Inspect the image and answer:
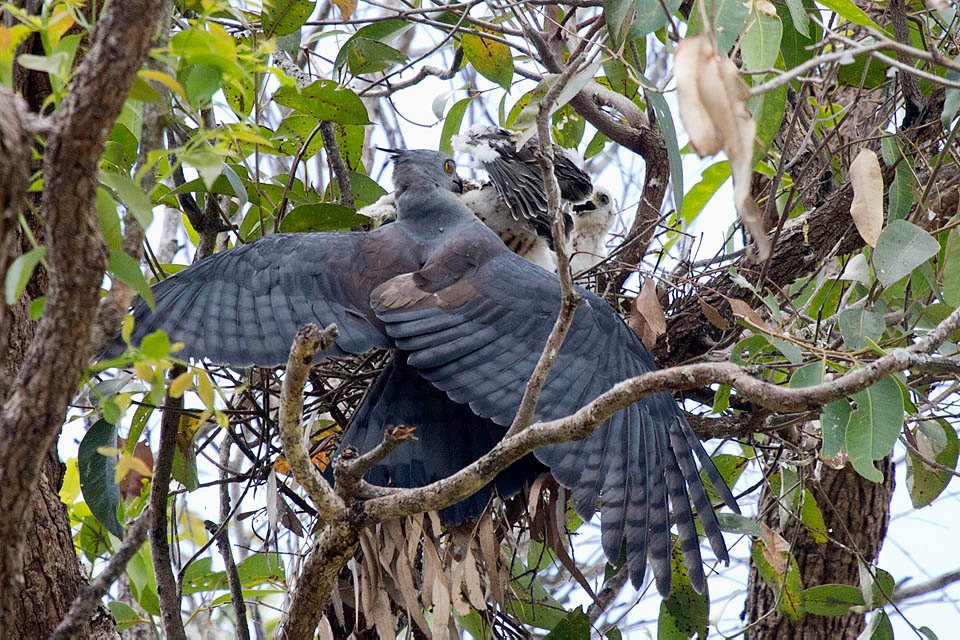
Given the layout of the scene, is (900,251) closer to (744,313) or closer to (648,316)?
(744,313)

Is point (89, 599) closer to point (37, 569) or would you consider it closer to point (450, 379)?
point (37, 569)

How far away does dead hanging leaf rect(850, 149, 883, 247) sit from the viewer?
206cm

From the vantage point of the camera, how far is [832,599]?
9.52ft

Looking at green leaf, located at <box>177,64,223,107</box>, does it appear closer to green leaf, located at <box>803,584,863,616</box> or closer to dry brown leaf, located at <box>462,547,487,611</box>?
dry brown leaf, located at <box>462,547,487,611</box>

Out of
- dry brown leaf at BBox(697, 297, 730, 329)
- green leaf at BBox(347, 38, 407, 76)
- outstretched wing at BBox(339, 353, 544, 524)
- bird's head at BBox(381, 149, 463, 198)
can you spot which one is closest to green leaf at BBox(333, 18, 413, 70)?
green leaf at BBox(347, 38, 407, 76)

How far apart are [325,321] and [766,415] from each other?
1.13 m

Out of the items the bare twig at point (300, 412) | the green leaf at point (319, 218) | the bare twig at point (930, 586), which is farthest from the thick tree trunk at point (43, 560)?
the bare twig at point (930, 586)

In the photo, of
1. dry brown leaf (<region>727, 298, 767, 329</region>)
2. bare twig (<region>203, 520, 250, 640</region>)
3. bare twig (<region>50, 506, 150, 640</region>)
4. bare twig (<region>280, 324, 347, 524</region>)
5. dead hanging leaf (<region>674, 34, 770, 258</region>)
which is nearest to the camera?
dead hanging leaf (<region>674, 34, 770, 258</region>)

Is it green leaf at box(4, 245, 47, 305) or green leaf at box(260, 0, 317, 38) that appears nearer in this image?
green leaf at box(4, 245, 47, 305)

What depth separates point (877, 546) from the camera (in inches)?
135

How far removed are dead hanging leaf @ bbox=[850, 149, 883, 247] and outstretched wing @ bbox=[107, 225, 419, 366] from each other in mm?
1100

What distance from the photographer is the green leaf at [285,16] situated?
2693mm

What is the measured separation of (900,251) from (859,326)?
19cm

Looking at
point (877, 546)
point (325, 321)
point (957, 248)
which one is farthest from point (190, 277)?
point (877, 546)
